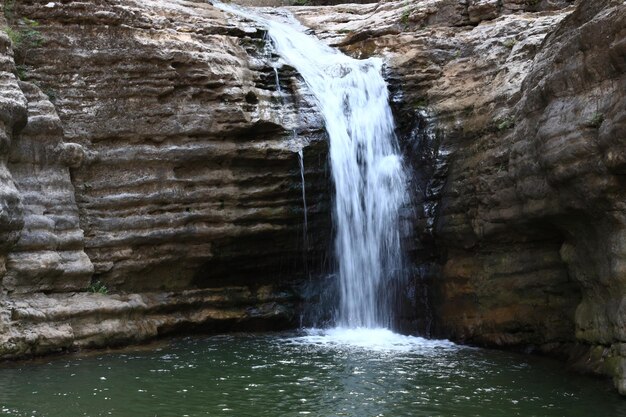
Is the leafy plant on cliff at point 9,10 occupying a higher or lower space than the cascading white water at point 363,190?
higher

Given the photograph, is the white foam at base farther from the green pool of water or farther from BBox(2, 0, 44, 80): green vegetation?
BBox(2, 0, 44, 80): green vegetation

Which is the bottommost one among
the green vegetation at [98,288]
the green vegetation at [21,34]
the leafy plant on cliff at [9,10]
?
the green vegetation at [98,288]

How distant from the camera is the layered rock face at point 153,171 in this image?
1155cm

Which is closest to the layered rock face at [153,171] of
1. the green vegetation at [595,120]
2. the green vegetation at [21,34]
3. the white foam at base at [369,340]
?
the green vegetation at [21,34]

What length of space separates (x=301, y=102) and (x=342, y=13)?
480 centimetres

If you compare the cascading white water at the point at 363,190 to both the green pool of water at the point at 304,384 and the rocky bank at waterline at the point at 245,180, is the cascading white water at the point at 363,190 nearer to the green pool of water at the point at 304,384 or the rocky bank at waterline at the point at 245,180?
the rocky bank at waterline at the point at 245,180

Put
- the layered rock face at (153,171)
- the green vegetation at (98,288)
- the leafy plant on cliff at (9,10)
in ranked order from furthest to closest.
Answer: the leafy plant on cliff at (9,10)
the green vegetation at (98,288)
the layered rock face at (153,171)

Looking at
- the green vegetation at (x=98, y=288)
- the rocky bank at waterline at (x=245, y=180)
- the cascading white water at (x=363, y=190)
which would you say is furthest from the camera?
the cascading white water at (x=363, y=190)

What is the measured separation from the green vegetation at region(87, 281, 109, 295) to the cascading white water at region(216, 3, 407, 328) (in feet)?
13.5

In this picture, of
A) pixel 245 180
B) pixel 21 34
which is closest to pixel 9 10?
pixel 21 34

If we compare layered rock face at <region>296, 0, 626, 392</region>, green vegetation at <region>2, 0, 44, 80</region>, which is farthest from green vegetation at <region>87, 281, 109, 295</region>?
layered rock face at <region>296, 0, 626, 392</region>

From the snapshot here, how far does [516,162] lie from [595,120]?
7.13 feet

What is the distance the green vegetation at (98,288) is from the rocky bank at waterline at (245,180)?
50 mm

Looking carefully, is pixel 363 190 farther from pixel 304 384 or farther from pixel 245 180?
pixel 304 384
